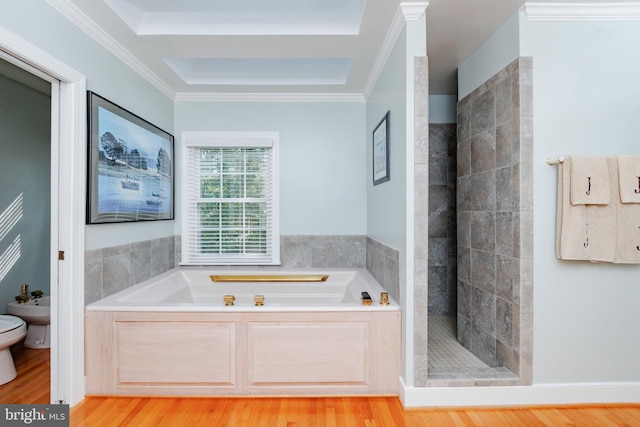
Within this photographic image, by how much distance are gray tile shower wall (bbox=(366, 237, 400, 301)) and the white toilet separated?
237 centimetres

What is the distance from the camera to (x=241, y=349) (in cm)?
227

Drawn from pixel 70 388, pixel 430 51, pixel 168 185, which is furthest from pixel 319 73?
pixel 70 388

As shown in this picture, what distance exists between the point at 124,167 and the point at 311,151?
1723mm

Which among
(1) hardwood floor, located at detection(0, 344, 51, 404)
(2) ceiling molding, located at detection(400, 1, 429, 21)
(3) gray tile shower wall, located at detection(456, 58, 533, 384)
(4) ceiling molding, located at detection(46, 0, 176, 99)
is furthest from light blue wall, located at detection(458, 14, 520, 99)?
(1) hardwood floor, located at detection(0, 344, 51, 404)

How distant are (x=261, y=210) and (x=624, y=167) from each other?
9.45 ft

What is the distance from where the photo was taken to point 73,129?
85.1 inches

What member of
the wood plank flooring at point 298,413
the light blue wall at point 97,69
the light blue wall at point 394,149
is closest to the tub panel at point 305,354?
the wood plank flooring at point 298,413

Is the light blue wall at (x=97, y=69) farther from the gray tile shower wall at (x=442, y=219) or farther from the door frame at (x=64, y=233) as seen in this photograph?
the gray tile shower wall at (x=442, y=219)

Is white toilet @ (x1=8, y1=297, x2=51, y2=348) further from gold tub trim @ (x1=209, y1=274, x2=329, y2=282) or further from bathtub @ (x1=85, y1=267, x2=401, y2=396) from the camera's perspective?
gold tub trim @ (x1=209, y1=274, x2=329, y2=282)

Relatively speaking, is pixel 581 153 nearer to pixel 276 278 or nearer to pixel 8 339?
pixel 276 278

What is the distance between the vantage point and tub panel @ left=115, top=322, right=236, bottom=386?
89.1 inches

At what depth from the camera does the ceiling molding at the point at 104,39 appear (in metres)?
2.03

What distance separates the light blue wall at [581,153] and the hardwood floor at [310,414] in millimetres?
202

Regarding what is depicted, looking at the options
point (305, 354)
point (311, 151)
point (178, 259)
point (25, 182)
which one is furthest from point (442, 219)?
point (25, 182)
